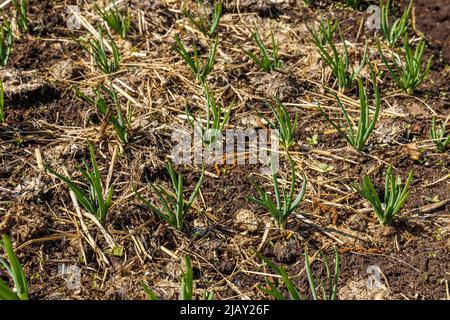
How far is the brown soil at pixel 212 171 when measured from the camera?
229 centimetres

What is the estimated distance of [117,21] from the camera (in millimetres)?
3330

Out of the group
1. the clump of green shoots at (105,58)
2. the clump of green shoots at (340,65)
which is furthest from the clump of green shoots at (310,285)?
the clump of green shoots at (105,58)

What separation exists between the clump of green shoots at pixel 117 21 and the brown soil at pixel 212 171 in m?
0.08

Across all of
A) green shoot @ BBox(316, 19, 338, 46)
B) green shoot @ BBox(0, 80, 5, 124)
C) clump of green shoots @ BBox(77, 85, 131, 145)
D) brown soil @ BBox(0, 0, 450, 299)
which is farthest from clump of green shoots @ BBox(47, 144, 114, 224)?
green shoot @ BBox(316, 19, 338, 46)

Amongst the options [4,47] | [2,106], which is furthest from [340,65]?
[4,47]

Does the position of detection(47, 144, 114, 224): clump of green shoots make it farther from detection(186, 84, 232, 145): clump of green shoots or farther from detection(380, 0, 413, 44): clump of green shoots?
detection(380, 0, 413, 44): clump of green shoots

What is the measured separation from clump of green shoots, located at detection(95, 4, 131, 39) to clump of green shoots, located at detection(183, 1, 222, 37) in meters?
0.36

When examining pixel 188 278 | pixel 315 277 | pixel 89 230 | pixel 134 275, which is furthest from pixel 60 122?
pixel 315 277

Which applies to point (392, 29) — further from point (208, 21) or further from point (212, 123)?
point (212, 123)

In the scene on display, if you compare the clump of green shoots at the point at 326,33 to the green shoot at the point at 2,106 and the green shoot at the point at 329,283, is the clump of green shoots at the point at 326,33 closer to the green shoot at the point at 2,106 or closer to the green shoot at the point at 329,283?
the green shoot at the point at 329,283

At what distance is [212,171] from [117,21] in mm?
1205
